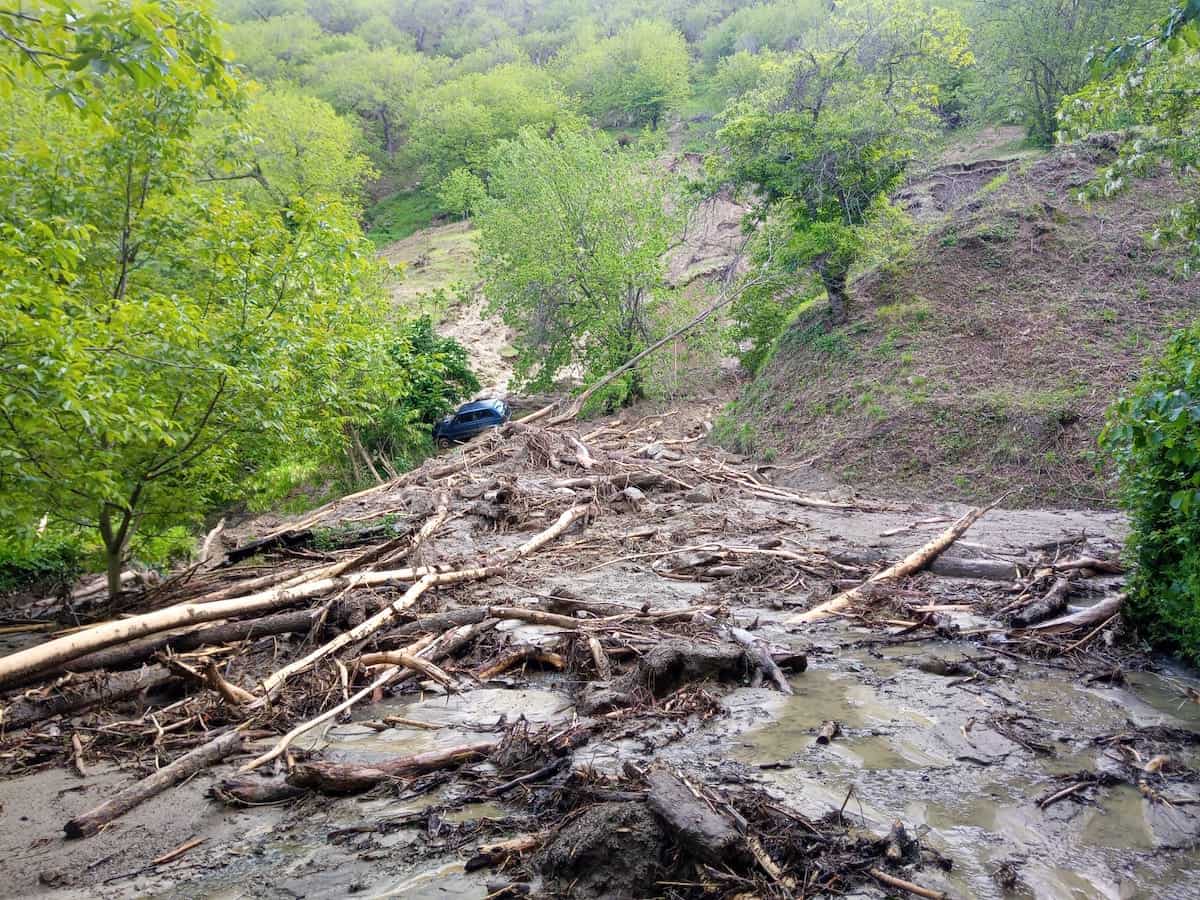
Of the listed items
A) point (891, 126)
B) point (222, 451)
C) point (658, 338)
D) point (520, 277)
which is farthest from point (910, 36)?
point (222, 451)

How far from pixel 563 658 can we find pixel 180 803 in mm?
2935

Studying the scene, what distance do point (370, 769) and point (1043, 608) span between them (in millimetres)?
5826

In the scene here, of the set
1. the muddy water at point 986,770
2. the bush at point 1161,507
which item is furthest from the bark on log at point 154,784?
the bush at point 1161,507

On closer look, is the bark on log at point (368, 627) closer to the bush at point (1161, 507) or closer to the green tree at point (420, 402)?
the bush at point (1161, 507)

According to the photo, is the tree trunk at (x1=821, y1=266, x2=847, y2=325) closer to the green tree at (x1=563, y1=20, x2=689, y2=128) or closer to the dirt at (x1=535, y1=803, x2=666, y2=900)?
the dirt at (x1=535, y1=803, x2=666, y2=900)

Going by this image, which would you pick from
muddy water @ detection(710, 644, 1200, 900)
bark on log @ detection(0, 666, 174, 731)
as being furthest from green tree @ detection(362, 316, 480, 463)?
muddy water @ detection(710, 644, 1200, 900)

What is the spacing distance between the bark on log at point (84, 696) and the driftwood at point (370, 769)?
2302 millimetres

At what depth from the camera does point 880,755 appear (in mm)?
4512

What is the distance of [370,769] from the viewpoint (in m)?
4.45

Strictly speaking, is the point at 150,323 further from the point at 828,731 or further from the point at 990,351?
the point at 990,351

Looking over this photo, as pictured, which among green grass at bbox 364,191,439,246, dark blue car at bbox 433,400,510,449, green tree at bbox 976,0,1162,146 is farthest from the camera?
green grass at bbox 364,191,439,246

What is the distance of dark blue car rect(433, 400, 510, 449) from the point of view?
2675 cm

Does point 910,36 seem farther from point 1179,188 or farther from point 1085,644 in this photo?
point 1085,644

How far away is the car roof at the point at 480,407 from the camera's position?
2703 cm
